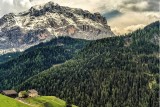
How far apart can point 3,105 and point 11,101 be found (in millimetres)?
13172

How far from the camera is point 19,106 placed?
177 metres

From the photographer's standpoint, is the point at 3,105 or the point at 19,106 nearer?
the point at 3,105

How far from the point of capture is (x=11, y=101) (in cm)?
17925

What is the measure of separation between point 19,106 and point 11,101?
16.2 feet

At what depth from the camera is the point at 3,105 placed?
166 meters

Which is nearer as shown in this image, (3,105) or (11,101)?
(3,105)

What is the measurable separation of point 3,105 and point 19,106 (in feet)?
40.7
